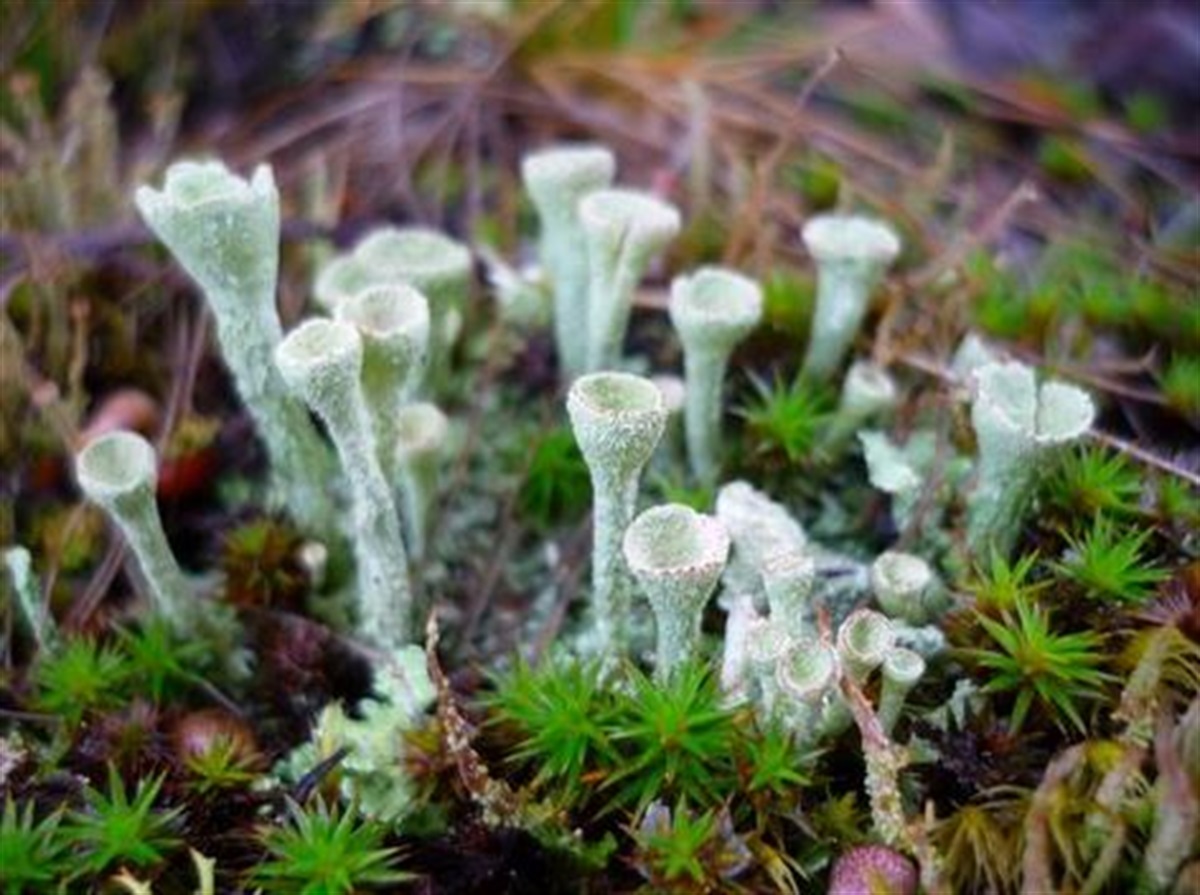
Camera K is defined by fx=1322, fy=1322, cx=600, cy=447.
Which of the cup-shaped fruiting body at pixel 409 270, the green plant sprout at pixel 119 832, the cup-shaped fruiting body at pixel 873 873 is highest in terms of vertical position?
the cup-shaped fruiting body at pixel 409 270

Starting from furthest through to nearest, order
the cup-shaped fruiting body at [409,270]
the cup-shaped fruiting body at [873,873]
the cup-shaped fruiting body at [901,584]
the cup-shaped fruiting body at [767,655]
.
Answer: the cup-shaped fruiting body at [409,270] → the cup-shaped fruiting body at [901,584] → the cup-shaped fruiting body at [767,655] → the cup-shaped fruiting body at [873,873]

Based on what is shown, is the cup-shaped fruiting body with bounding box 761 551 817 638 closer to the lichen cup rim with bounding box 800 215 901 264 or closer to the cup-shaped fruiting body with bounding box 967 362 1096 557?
the cup-shaped fruiting body with bounding box 967 362 1096 557


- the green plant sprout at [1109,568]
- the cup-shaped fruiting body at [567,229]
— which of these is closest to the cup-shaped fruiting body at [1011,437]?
the green plant sprout at [1109,568]

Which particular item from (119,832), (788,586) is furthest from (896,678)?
(119,832)

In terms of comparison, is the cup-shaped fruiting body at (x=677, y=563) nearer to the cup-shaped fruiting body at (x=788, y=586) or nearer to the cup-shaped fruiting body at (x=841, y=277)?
the cup-shaped fruiting body at (x=788, y=586)

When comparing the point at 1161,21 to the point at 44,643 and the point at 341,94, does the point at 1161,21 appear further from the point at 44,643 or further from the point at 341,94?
the point at 44,643

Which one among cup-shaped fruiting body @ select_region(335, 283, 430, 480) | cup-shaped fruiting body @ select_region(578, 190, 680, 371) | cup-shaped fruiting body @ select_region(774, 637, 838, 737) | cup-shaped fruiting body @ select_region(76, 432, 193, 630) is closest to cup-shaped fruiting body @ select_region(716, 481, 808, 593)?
cup-shaped fruiting body @ select_region(774, 637, 838, 737)

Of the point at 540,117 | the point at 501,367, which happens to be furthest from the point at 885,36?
the point at 501,367
